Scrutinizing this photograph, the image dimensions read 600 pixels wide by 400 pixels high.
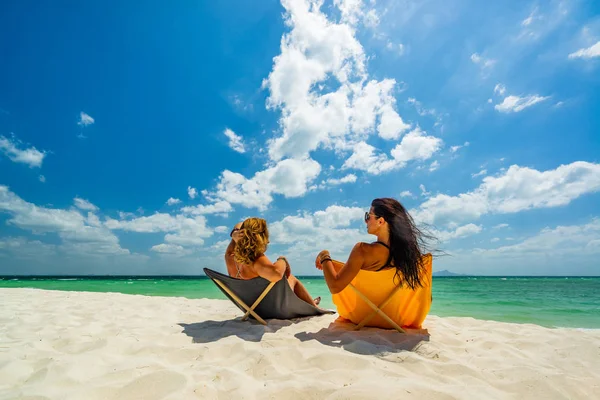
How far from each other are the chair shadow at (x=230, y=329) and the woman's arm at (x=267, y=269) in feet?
1.97

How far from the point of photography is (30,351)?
2.64 m

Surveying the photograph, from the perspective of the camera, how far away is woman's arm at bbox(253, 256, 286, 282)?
362cm

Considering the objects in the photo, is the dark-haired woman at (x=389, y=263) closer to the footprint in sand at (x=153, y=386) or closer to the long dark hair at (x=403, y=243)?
the long dark hair at (x=403, y=243)

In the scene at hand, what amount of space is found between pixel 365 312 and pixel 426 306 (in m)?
0.71

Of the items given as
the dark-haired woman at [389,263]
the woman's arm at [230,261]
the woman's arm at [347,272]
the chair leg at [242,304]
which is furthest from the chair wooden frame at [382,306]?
the woman's arm at [230,261]

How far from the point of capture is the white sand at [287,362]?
1.96 m

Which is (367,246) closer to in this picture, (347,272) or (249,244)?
(347,272)

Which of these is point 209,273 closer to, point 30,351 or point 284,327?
point 284,327

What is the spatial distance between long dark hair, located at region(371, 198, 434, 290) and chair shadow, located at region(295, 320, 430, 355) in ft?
1.83

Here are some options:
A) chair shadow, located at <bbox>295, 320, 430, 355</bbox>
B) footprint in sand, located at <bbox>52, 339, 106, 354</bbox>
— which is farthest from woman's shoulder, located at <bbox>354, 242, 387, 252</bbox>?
footprint in sand, located at <bbox>52, 339, 106, 354</bbox>

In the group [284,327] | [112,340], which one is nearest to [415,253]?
[284,327]

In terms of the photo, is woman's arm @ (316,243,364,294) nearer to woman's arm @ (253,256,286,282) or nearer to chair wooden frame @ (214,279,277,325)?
woman's arm @ (253,256,286,282)

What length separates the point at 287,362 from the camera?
2488mm

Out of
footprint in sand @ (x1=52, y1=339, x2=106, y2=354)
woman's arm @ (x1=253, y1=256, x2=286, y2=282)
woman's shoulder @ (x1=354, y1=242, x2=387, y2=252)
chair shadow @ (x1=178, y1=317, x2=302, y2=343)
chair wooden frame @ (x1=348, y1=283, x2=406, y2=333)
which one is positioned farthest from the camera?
woman's arm @ (x1=253, y1=256, x2=286, y2=282)
